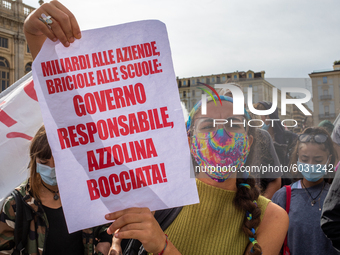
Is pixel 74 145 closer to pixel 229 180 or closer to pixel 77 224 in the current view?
pixel 77 224

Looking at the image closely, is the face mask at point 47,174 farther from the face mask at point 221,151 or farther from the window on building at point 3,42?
the window on building at point 3,42

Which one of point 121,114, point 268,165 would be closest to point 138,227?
point 121,114

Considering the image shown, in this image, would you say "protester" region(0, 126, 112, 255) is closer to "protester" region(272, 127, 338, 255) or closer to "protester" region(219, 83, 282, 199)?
"protester" region(272, 127, 338, 255)

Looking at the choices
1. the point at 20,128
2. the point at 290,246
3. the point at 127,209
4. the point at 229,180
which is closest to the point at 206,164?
the point at 229,180

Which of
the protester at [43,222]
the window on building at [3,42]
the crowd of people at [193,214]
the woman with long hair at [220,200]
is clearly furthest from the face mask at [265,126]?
the window on building at [3,42]

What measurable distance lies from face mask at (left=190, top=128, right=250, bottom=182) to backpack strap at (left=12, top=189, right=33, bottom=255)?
117cm

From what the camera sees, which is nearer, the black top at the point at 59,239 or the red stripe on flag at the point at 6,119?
the black top at the point at 59,239

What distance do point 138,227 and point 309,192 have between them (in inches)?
91.4

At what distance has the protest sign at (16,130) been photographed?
2588 millimetres

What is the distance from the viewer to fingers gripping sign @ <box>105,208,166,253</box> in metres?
1.06

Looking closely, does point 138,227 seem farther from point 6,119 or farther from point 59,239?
point 6,119

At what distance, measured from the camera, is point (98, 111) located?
1150 mm

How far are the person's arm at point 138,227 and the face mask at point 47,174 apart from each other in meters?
1.18

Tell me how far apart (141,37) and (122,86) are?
0.69 ft
